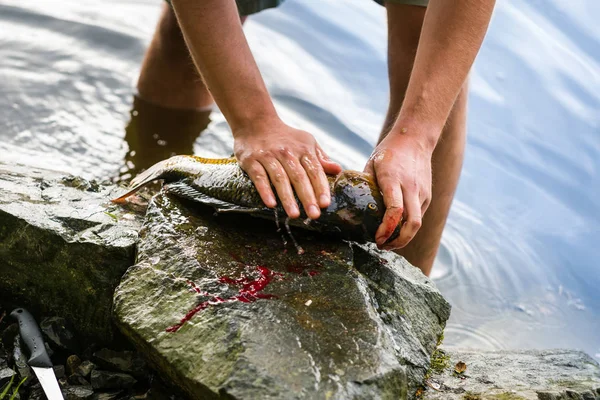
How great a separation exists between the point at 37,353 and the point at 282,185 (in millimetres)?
1243

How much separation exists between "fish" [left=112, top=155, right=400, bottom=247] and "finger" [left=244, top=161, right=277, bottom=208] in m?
0.04

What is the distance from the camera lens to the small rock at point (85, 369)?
9.66 ft

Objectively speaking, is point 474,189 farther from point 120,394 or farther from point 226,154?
point 120,394

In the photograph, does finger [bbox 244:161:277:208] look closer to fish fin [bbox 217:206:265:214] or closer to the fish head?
fish fin [bbox 217:206:265:214]

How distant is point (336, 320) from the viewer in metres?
2.68

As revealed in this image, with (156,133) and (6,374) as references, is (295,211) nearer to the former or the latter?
(6,374)

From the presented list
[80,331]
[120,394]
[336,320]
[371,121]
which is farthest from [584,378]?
[371,121]

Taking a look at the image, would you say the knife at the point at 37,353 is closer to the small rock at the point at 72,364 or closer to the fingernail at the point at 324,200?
the small rock at the point at 72,364

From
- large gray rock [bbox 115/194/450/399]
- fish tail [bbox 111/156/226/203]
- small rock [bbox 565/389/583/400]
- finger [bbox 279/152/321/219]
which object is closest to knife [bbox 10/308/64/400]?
large gray rock [bbox 115/194/450/399]

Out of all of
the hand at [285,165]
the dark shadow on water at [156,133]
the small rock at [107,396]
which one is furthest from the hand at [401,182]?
the dark shadow on water at [156,133]

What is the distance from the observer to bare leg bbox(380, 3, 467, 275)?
433cm

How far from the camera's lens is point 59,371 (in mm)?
Answer: 2965

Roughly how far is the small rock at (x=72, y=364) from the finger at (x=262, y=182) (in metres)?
1.06

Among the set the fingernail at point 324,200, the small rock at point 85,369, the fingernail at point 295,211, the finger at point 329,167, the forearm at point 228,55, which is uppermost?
the forearm at point 228,55
